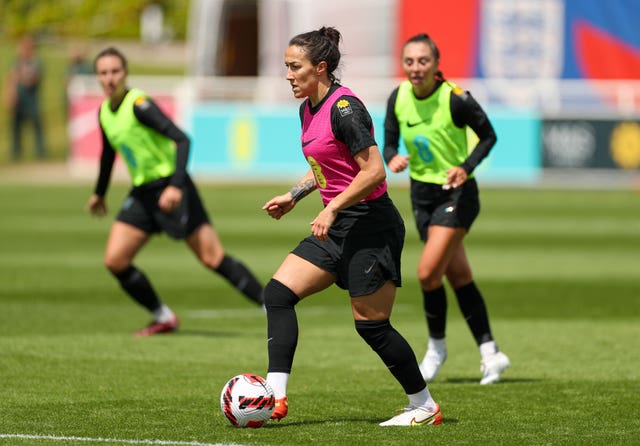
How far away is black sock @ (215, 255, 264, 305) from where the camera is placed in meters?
11.7

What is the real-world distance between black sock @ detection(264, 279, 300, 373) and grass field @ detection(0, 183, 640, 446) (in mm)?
349

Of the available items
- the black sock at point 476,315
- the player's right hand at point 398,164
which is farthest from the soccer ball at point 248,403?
the black sock at point 476,315

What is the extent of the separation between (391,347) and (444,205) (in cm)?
229

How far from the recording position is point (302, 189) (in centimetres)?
759

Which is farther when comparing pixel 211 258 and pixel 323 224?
pixel 211 258

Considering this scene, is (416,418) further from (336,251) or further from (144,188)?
(144,188)

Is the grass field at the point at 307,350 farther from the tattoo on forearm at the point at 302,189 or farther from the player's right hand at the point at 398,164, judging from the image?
the player's right hand at the point at 398,164

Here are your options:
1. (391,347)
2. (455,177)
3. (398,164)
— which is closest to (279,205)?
(391,347)

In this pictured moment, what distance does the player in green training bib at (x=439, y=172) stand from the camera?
30.4 ft

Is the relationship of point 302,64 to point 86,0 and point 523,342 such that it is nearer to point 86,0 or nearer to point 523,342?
point 523,342

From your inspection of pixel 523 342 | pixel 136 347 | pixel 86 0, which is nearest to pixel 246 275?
pixel 136 347

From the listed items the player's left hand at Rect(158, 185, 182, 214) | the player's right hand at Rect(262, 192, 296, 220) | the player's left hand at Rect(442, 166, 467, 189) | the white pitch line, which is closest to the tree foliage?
the player's left hand at Rect(158, 185, 182, 214)

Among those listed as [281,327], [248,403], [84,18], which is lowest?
[84,18]

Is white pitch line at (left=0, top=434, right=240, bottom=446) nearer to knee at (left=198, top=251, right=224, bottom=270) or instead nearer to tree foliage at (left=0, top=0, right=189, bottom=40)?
knee at (left=198, top=251, right=224, bottom=270)
